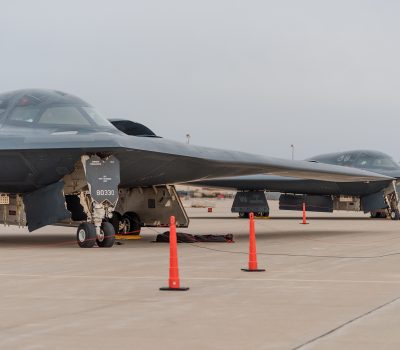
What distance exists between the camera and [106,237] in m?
16.0

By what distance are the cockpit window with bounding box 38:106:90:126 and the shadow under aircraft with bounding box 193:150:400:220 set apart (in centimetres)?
1804

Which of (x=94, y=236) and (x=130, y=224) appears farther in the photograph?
(x=130, y=224)

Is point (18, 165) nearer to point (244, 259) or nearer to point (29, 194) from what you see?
point (29, 194)

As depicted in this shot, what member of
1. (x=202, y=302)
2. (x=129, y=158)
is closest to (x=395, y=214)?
(x=129, y=158)

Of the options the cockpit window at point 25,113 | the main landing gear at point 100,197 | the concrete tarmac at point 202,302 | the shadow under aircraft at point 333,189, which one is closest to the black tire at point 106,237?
the main landing gear at point 100,197

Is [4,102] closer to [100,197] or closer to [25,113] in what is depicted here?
[25,113]

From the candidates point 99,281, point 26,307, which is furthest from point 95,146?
point 26,307

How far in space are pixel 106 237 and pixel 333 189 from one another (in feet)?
70.4

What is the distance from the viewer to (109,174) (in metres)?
15.8

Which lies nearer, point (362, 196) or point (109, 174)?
point (109, 174)

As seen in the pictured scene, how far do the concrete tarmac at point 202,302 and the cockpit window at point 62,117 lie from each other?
3458 mm

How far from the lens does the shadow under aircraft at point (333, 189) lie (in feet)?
115

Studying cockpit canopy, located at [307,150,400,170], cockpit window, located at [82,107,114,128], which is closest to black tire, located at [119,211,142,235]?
cockpit window, located at [82,107,114,128]

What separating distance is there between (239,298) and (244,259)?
196 inches
